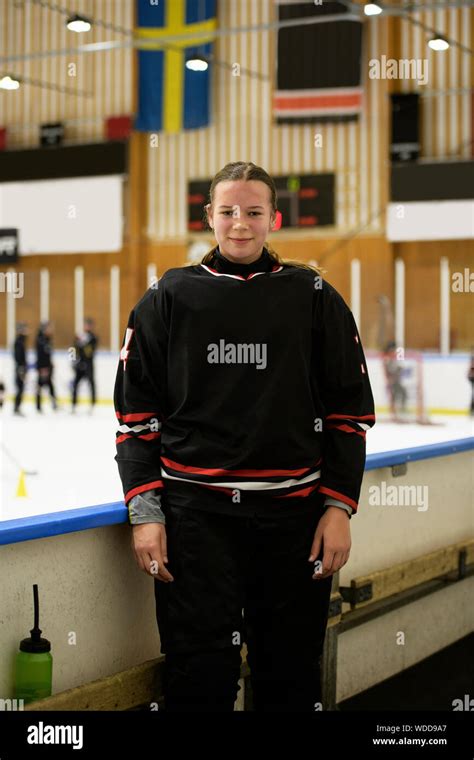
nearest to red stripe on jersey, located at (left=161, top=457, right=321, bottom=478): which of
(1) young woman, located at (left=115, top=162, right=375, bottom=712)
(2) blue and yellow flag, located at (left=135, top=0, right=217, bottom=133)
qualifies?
(1) young woman, located at (left=115, top=162, right=375, bottom=712)

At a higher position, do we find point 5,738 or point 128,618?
point 128,618

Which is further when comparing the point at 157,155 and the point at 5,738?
the point at 157,155

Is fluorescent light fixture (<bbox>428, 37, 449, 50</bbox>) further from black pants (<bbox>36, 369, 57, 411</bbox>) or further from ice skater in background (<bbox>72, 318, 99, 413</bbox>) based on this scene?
black pants (<bbox>36, 369, 57, 411</bbox>)

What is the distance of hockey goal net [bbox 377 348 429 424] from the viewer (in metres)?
9.91

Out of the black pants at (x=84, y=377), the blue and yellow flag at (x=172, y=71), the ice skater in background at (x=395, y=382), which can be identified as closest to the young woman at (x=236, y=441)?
the ice skater in background at (x=395, y=382)

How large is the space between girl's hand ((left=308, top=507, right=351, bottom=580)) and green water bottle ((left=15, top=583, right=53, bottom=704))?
0.55 metres

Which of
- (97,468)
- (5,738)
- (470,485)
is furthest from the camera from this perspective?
(97,468)

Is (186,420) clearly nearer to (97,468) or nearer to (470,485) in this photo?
(470,485)

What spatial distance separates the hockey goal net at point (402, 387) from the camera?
32.5ft

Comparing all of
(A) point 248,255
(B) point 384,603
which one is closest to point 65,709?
(A) point 248,255

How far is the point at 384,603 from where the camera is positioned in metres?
3.01

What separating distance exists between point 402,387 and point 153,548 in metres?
8.66

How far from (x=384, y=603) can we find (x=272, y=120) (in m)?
11.3

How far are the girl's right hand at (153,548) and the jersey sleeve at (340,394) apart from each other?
331mm
